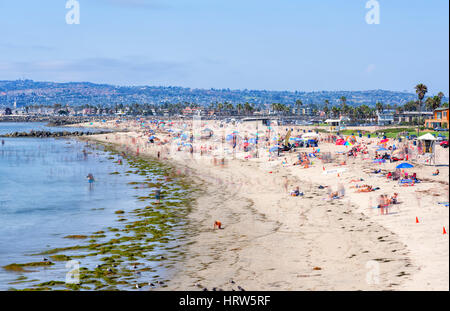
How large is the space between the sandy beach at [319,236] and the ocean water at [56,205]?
3308mm

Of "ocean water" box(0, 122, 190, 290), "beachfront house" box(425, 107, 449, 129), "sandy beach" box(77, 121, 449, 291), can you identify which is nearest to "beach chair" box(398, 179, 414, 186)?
"sandy beach" box(77, 121, 449, 291)

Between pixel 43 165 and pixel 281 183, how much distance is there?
4024 centimetres

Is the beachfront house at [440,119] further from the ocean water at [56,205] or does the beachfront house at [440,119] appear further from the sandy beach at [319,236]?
the ocean water at [56,205]

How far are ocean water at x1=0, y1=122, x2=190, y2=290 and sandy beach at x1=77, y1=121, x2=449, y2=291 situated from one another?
3.31 metres

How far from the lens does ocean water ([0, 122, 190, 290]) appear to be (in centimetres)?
2167

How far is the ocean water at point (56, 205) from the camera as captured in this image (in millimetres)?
21672

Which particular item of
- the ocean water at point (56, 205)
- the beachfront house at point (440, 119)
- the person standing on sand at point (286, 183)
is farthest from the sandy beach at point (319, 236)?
the beachfront house at point (440, 119)

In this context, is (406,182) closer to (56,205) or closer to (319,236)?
(319,236)

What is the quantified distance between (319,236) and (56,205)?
22.9 meters

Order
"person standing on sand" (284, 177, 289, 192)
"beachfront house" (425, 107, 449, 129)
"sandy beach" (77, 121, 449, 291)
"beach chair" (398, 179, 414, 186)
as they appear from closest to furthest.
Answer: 1. "sandy beach" (77, 121, 449, 291)
2. "beach chair" (398, 179, 414, 186)
3. "person standing on sand" (284, 177, 289, 192)
4. "beachfront house" (425, 107, 449, 129)

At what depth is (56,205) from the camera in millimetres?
37656

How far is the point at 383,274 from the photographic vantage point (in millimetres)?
16500

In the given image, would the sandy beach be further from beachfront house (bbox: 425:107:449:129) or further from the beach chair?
beachfront house (bbox: 425:107:449:129)
